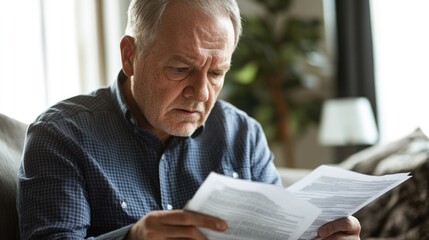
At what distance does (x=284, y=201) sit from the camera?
3.75 ft

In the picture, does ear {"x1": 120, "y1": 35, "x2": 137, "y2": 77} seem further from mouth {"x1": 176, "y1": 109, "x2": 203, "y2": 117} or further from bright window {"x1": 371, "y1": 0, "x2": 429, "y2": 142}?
bright window {"x1": 371, "y1": 0, "x2": 429, "y2": 142}

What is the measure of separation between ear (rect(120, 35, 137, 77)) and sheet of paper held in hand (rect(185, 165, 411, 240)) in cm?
58

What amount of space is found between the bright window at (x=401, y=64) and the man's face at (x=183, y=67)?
2.75 metres

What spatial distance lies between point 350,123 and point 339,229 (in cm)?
278

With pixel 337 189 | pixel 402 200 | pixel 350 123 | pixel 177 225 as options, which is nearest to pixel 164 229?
pixel 177 225

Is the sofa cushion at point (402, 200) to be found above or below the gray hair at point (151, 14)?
below

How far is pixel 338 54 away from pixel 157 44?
3.39 metres

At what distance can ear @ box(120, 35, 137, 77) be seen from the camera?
160 centimetres

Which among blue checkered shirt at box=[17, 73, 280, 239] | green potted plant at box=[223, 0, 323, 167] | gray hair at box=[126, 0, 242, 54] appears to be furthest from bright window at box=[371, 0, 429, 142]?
gray hair at box=[126, 0, 242, 54]

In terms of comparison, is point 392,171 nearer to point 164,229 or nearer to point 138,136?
point 138,136

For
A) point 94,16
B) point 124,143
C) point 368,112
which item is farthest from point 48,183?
point 368,112

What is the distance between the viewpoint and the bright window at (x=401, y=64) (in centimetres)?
413

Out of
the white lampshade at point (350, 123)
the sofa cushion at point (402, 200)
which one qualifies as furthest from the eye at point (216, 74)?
the white lampshade at point (350, 123)

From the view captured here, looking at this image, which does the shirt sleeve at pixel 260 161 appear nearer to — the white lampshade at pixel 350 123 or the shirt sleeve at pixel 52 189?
the shirt sleeve at pixel 52 189
